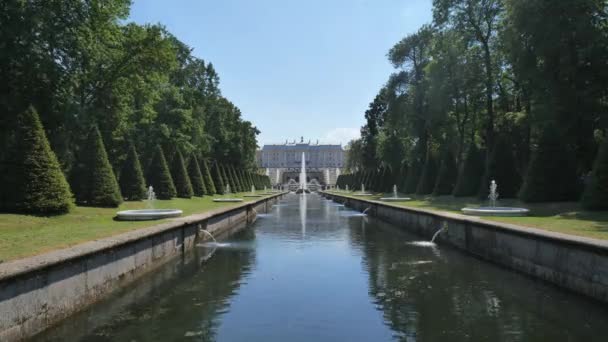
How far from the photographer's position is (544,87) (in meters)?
20.8

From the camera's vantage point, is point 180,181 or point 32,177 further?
point 180,181

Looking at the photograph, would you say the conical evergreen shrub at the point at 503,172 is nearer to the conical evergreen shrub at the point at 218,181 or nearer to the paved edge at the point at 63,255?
the paved edge at the point at 63,255

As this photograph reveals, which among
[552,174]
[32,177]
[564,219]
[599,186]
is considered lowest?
[564,219]

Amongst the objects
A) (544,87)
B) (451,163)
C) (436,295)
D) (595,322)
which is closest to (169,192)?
(451,163)

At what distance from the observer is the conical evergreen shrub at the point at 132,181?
22609 mm

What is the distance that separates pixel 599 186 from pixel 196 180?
24500 millimetres

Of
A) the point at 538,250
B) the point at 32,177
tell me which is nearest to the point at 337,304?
the point at 538,250

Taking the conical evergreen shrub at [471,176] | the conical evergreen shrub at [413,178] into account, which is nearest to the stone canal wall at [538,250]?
the conical evergreen shrub at [471,176]

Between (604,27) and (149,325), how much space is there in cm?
2076

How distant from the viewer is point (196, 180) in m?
32.8

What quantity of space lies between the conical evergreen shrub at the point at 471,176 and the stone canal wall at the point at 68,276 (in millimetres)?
18321

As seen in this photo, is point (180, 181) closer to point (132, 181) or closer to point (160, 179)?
point (160, 179)

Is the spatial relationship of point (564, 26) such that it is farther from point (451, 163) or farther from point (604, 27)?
point (451, 163)

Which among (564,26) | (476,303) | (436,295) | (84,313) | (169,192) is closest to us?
(84,313)
